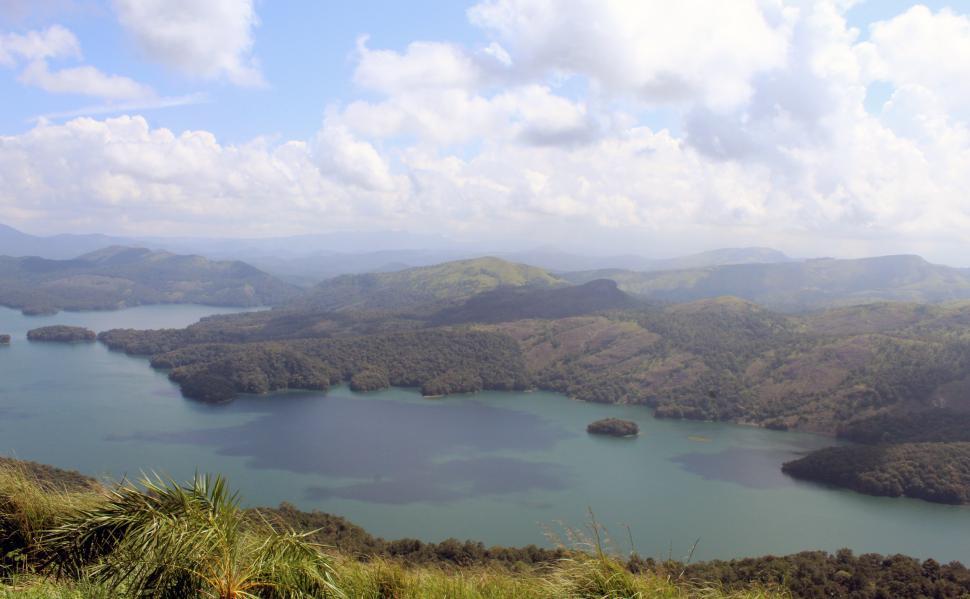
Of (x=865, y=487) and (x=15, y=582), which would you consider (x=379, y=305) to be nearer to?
(x=865, y=487)

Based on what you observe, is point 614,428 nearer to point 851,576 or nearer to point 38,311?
point 851,576

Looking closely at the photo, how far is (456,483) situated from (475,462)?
5924 millimetres

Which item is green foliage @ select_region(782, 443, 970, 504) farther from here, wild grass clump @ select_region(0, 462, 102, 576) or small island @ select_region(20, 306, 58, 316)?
small island @ select_region(20, 306, 58, 316)

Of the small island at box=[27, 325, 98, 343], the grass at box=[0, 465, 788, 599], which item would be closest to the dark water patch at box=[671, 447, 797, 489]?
the grass at box=[0, 465, 788, 599]

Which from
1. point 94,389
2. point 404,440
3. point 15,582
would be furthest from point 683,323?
point 15,582

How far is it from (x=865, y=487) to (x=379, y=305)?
13258cm

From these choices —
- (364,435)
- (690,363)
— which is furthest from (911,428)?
(364,435)

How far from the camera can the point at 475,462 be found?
56281mm

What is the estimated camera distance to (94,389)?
7962 cm

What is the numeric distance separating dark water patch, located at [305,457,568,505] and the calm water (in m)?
0.22

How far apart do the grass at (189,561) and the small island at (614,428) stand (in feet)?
197

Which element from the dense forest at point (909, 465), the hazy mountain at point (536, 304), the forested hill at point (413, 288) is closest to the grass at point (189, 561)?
the dense forest at point (909, 465)

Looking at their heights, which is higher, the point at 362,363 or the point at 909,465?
the point at 362,363

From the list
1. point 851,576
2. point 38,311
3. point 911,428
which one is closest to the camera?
point 851,576
